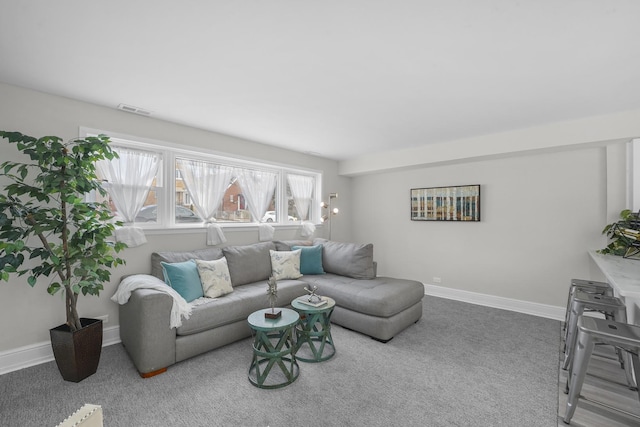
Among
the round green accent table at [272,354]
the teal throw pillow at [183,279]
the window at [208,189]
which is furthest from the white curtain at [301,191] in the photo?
the round green accent table at [272,354]

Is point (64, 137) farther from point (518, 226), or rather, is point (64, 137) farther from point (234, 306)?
point (518, 226)

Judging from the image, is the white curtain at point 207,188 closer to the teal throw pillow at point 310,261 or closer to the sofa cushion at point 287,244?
the sofa cushion at point 287,244

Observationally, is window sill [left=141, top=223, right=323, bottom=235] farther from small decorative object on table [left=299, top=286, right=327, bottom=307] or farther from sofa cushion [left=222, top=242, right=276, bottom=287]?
small decorative object on table [left=299, top=286, right=327, bottom=307]

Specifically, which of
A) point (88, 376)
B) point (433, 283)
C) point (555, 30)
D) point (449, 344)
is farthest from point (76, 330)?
point (433, 283)

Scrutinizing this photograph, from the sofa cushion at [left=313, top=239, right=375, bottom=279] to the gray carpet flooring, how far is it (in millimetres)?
1048

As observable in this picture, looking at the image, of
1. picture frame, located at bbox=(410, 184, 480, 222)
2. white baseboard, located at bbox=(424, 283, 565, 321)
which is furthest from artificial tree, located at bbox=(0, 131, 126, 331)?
white baseboard, located at bbox=(424, 283, 565, 321)

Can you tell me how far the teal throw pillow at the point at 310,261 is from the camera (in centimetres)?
422

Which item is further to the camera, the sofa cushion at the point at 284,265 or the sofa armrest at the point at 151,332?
the sofa cushion at the point at 284,265

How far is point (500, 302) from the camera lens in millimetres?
4164

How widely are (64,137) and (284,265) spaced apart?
2.79m

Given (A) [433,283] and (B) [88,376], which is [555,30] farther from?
(B) [88,376]

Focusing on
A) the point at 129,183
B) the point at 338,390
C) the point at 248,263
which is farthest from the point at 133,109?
the point at 338,390

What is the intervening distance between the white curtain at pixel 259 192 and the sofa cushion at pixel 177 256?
916 millimetres

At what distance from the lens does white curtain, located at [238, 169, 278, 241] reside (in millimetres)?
4426
